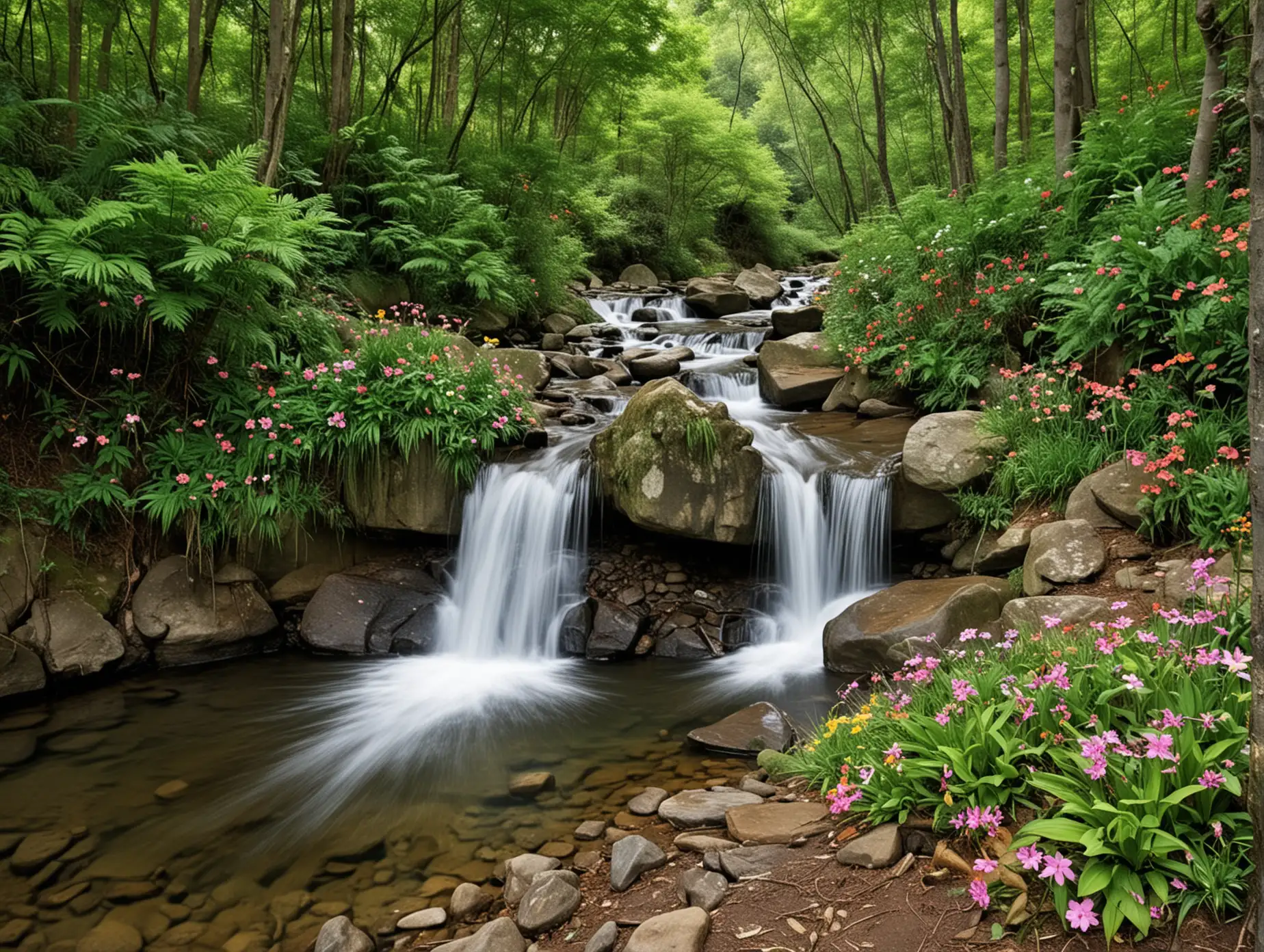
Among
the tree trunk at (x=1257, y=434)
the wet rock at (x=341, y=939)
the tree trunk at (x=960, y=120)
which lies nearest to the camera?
the tree trunk at (x=1257, y=434)

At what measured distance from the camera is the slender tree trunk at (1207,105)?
205 inches

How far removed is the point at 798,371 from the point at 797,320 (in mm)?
2605

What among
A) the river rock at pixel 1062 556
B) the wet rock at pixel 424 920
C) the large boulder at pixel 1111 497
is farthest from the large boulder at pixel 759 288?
the wet rock at pixel 424 920

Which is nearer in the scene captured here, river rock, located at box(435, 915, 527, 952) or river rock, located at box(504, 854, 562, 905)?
river rock, located at box(435, 915, 527, 952)

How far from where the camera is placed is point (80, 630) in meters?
5.62

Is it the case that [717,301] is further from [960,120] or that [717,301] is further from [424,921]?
[424,921]

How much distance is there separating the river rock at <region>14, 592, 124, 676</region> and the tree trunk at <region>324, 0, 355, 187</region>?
634 cm

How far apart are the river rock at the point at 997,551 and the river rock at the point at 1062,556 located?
220mm

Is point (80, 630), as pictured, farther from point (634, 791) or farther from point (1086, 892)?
point (1086, 892)

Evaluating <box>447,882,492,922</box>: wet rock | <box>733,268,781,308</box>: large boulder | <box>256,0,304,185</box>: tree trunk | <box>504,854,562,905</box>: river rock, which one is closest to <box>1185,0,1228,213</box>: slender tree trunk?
<box>504,854,562,905</box>: river rock

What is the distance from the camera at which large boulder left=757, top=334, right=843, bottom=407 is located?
892cm

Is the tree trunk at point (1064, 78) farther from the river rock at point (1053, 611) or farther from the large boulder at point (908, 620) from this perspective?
the river rock at point (1053, 611)

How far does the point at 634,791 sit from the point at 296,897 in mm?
1658

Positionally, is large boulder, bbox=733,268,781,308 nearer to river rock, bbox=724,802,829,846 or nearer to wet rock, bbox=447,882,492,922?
river rock, bbox=724,802,829,846
